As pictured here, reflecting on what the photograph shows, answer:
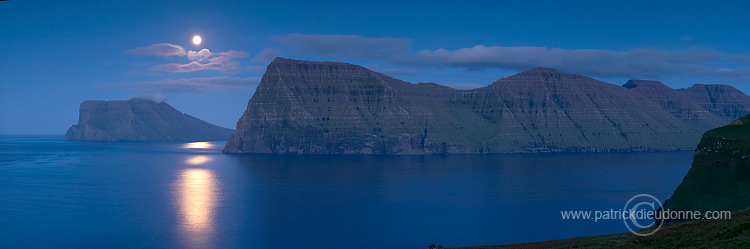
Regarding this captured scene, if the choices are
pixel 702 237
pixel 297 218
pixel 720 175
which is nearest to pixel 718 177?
pixel 720 175

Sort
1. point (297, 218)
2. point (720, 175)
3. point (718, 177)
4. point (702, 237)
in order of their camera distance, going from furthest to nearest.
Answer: point (297, 218) → point (720, 175) → point (718, 177) → point (702, 237)

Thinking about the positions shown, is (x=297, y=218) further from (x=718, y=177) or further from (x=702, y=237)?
(x=702, y=237)

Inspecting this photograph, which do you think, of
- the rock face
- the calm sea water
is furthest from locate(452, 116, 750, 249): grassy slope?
the calm sea water

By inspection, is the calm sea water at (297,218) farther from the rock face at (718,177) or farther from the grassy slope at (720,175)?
the grassy slope at (720,175)

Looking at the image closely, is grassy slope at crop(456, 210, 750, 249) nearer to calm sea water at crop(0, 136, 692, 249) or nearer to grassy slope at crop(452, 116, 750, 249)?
grassy slope at crop(452, 116, 750, 249)

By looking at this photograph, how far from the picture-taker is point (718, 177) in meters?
131

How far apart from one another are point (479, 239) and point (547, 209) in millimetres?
43958

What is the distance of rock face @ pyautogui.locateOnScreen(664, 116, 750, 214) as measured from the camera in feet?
397

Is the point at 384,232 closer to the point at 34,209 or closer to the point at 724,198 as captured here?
the point at 724,198

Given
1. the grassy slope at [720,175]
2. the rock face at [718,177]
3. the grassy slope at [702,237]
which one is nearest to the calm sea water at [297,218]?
the rock face at [718,177]

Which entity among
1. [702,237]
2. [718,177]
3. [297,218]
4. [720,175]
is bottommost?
[297,218]

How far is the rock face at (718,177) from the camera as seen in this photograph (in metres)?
121

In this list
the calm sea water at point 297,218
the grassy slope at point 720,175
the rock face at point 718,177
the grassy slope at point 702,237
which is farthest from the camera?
the grassy slope at point 720,175

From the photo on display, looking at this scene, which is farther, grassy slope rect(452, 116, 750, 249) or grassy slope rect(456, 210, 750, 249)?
grassy slope rect(452, 116, 750, 249)
